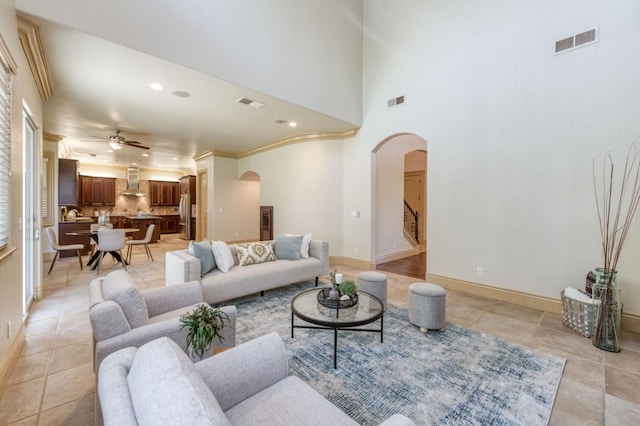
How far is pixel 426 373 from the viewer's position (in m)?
2.29

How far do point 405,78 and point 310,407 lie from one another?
533 cm

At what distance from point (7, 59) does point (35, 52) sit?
3.44ft

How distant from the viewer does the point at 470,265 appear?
429 cm

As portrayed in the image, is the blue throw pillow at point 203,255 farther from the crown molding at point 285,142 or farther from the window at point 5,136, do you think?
the crown molding at point 285,142

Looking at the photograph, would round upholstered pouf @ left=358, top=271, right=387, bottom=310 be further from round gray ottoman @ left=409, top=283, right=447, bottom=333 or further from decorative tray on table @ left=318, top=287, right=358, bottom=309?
decorative tray on table @ left=318, top=287, right=358, bottom=309

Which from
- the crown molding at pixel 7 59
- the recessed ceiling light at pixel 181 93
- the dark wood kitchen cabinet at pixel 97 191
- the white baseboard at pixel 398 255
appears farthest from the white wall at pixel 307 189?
the dark wood kitchen cabinet at pixel 97 191

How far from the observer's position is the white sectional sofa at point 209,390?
0.79m

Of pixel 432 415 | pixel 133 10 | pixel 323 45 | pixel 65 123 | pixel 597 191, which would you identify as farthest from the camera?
pixel 65 123

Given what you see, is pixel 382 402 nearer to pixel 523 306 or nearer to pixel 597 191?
pixel 523 306

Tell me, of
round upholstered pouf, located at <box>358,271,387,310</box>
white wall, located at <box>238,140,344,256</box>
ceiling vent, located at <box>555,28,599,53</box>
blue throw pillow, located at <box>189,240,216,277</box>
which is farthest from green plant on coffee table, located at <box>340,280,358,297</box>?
ceiling vent, located at <box>555,28,599,53</box>

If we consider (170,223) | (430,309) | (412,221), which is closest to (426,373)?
(430,309)

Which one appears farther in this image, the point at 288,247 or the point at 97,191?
the point at 97,191

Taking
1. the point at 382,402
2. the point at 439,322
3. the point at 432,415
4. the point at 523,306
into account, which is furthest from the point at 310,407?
the point at 523,306

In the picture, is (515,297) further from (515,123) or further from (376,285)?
(515,123)
